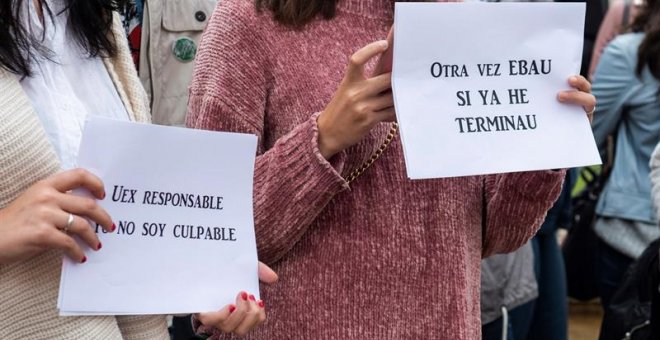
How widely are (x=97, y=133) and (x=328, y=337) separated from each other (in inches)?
22.2

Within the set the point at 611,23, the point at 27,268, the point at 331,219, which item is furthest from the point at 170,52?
the point at 611,23

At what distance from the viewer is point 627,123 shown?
4156mm

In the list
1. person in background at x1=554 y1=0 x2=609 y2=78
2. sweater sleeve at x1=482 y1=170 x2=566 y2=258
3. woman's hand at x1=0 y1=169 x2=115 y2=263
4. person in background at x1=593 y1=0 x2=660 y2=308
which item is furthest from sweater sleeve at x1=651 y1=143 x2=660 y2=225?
person in background at x1=554 y1=0 x2=609 y2=78

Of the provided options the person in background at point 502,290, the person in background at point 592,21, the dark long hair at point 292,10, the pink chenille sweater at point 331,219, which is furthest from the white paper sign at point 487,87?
the person in background at point 592,21

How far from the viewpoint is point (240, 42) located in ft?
6.37

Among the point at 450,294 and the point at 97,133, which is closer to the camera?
the point at 97,133

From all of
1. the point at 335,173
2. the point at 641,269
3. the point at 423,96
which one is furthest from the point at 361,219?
the point at 641,269

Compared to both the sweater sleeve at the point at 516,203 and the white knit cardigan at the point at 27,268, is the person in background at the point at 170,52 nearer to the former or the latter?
the sweater sleeve at the point at 516,203

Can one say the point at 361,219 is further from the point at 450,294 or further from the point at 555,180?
the point at 555,180

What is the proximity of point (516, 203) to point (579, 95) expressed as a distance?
240 millimetres

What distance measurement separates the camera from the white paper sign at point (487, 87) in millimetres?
1773

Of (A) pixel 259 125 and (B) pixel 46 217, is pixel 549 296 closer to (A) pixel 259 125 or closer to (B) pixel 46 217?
(A) pixel 259 125

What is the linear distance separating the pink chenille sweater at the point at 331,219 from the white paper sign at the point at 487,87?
12 centimetres

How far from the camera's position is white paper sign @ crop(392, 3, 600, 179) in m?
1.77
